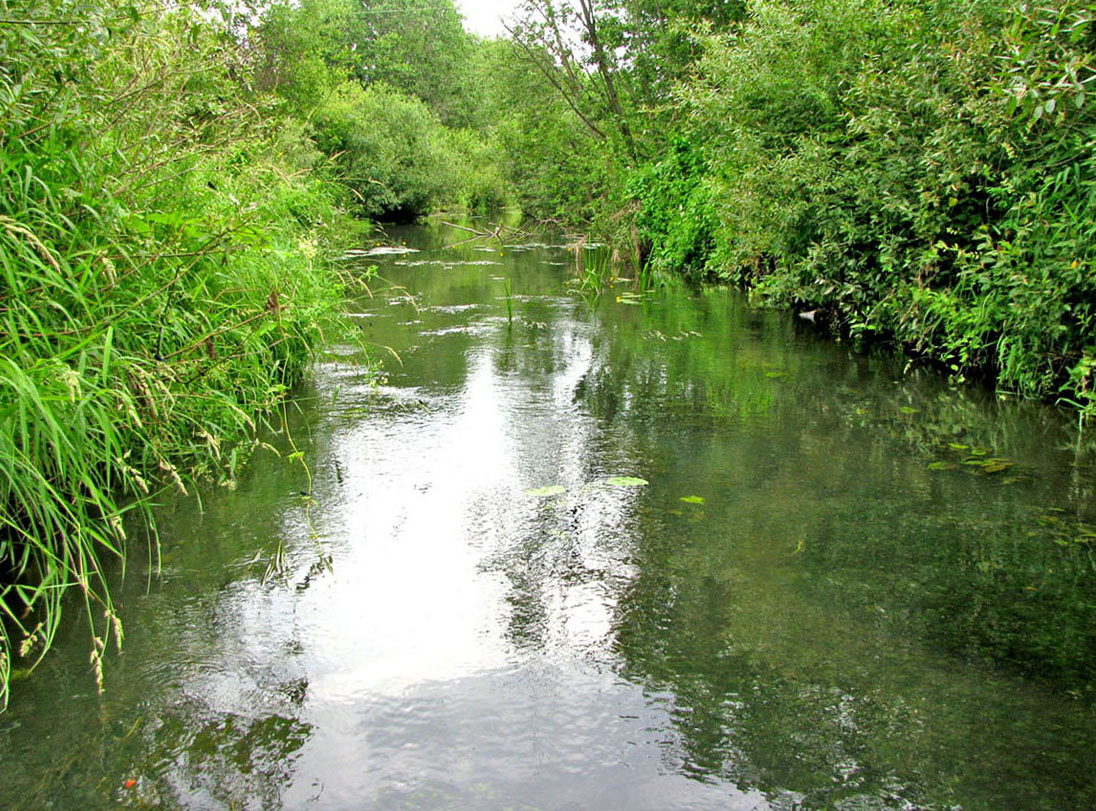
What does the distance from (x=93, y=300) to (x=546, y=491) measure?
238cm

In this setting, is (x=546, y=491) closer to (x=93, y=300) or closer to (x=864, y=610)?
(x=864, y=610)

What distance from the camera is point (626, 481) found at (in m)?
4.86

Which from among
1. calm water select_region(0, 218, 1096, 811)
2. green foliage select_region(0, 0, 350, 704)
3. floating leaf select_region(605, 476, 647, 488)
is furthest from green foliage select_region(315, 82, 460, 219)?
floating leaf select_region(605, 476, 647, 488)

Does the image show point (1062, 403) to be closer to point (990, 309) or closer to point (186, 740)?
point (990, 309)

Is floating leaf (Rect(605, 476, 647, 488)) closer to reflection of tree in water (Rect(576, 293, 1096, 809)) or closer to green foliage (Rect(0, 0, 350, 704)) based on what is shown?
reflection of tree in water (Rect(576, 293, 1096, 809))

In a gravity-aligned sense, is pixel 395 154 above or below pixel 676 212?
above

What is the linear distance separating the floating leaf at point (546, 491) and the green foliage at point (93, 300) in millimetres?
1515

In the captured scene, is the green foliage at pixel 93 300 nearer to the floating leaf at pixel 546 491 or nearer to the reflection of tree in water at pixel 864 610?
the floating leaf at pixel 546 491

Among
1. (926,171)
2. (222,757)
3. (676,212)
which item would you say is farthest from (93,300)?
(676,212)

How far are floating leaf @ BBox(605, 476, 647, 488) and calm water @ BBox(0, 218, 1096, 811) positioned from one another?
0.04m

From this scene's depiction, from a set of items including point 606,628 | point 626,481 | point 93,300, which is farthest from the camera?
point 626,481

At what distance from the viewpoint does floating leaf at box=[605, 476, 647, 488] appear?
4797 mm

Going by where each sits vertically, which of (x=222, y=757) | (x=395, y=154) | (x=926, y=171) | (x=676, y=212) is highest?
(x=395, y=154)

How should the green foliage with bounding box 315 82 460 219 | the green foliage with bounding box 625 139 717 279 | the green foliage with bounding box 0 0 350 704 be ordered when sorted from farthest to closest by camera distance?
the green foliage with bounding box 315 82 460 219
the green foliage with bounding box 625 139 717 279
the green foliage with bounding box 0 0 350 704
